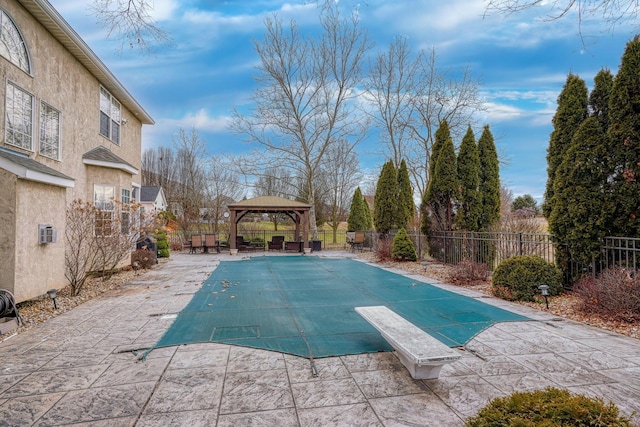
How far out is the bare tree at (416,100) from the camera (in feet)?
68.9

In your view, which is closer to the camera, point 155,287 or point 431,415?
point 431,415

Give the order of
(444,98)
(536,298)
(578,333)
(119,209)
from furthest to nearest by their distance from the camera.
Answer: (444,98), (119,209), (536,298), (578,333)

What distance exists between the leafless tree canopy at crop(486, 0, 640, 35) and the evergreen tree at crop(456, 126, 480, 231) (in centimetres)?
887

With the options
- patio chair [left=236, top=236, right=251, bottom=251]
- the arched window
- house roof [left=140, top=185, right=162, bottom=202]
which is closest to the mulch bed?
the arched window

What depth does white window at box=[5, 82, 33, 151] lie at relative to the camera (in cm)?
665

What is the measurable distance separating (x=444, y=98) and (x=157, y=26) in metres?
20.1

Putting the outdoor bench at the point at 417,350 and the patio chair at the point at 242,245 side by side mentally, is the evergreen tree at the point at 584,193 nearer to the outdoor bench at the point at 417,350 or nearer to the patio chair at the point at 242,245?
the outdoor bench at the point at 417,350

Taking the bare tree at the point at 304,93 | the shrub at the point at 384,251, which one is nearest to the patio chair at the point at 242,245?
the bare tree at the point at 304,93

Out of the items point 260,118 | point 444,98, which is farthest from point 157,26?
point 444,98

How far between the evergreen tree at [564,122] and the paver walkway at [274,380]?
13.9 feet

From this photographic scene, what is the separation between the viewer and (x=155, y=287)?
27.8 feet

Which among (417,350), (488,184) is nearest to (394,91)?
(488,184)

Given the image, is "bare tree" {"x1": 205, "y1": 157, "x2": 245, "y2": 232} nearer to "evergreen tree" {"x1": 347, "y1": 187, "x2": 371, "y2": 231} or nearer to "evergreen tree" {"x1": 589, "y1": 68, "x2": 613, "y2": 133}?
"evergreen tree" {"x1": 347, "y1": 187, "x2": 371, "y2": 231}

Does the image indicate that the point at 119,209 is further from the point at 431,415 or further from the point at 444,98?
the point at 444,98
